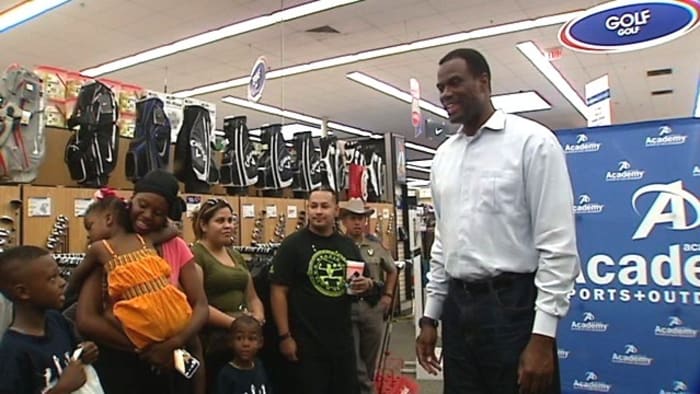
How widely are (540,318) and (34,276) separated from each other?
161cm

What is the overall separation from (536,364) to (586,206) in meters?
2.45

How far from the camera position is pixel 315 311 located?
133 inches

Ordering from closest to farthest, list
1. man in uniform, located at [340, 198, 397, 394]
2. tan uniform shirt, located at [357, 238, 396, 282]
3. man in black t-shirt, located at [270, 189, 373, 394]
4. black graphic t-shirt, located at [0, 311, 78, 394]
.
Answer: black graphic t-shirt, located at [0, 311, 78, 394] < man in black t-shirt, located at [270, 189, 373, 394] < man in uniform, located at [340, 198, 397, 394] < tan uniform shirt, located at [357, 238, 396, 282]

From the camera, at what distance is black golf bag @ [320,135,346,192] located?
600 cm

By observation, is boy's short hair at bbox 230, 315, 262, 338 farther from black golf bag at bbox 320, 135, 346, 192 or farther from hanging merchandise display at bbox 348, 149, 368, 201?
hanging merchandise display at bbox 348, 149, 368, 201

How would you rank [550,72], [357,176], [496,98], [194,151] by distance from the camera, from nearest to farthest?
[194,151], [357,176], [550,72], [496,98]

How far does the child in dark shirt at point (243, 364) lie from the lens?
2.91 metres

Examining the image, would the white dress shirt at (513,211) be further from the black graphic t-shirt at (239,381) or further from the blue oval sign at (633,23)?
the blue oval sign at (633,23)

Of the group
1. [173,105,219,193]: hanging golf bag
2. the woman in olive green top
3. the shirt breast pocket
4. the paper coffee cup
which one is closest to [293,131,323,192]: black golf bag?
[173,105,219,193]: hanging golf bag

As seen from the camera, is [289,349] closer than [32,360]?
No

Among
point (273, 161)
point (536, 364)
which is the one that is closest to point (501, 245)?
point (536, 364)

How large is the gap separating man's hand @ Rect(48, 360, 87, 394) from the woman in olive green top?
0.95m

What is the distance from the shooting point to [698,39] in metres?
9.14

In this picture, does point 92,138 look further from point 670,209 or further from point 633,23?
point 633,23
